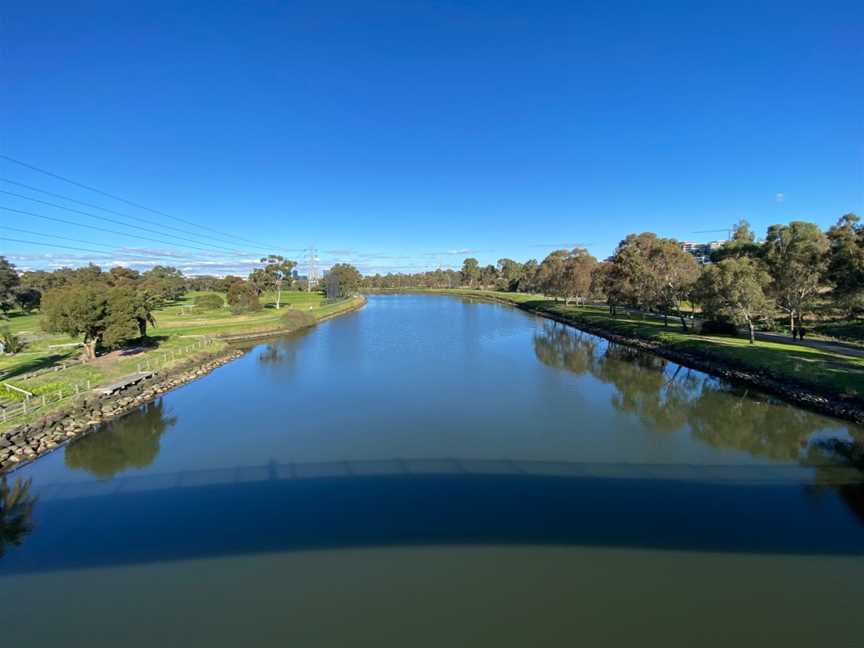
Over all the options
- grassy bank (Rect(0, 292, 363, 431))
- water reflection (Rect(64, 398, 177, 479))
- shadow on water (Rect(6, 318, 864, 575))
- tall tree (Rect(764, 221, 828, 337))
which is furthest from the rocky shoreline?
grassy bank (Rect(0, 292, 363, 431))

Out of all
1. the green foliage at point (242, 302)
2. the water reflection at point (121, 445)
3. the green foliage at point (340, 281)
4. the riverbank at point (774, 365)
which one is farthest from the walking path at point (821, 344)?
the green foliage at point (340, 281)

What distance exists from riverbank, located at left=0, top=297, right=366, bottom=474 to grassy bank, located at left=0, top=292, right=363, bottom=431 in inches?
10.0

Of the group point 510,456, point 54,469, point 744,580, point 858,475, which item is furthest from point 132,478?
point 858,475

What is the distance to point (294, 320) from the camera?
4512cm

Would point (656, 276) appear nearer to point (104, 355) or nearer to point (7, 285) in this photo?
point (104, 355)

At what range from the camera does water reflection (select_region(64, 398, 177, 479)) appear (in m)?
13.3

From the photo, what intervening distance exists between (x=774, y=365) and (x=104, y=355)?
1363 inches

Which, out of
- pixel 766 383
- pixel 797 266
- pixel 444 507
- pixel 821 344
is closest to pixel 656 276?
Answer: pixel 797 266

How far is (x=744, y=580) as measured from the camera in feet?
25.2

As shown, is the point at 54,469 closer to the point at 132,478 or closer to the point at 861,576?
the point at 132,478

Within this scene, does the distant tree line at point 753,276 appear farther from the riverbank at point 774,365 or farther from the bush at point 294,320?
the bush at point 294,320

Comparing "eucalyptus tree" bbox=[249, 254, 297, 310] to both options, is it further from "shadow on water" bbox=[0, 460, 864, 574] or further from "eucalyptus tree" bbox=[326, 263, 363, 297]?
"shadow on water" bbox=[0, 460, 864, 574]

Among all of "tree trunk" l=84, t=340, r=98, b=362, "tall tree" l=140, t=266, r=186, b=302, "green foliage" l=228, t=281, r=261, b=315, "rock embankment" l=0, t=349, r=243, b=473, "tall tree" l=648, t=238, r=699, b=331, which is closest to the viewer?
"rock embankment" l=0, t=349, r=243, b=473

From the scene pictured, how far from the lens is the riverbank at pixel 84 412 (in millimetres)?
13711
